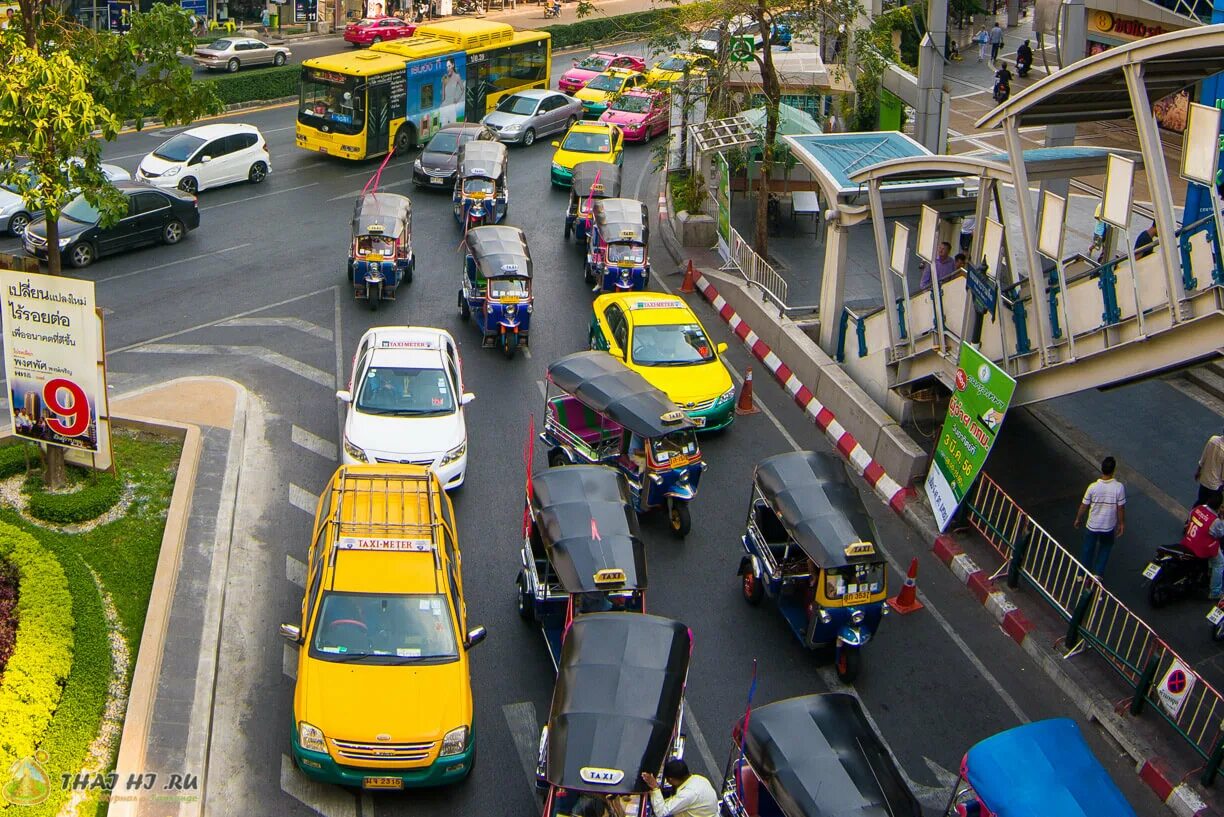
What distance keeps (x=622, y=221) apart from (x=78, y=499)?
1318 centimetres

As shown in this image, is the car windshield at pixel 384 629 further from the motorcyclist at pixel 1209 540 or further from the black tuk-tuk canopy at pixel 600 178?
the black tuk-tuk canopy at pixel 600 178

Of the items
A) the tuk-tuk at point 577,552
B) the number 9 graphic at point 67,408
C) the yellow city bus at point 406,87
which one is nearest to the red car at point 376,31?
the yellow city bus at point 406,87

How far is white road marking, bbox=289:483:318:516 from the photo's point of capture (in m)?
17.3

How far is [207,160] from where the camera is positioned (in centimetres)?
3106

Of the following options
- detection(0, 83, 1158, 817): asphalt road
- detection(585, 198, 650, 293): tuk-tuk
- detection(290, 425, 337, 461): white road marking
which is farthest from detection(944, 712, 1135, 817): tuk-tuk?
detection(585, 198, 650, 293): tuk-tuk

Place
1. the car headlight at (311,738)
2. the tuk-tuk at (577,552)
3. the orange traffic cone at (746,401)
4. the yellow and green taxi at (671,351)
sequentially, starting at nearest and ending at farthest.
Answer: the car headlight at (311,738)
the tuk-tuk at (577,552)
the yellow and green taxi at (671,351)
the orange traffic cone at (746,401)

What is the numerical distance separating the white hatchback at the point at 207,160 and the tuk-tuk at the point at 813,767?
2303 cm

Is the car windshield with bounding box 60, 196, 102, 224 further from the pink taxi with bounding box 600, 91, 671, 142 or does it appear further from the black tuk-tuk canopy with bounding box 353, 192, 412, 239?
the pink taxi with bounding box 600, 91, 671, 142

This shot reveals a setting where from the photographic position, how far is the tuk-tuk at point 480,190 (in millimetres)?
28969

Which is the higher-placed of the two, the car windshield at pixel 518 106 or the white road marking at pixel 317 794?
the car windshield at pixel 518 106

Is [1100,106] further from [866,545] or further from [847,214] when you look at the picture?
[866,545]

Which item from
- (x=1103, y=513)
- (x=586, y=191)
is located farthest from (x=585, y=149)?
(x=1103, y=513)

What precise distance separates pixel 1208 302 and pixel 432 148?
23419mm

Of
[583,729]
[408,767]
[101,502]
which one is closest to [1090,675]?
[583,729]
